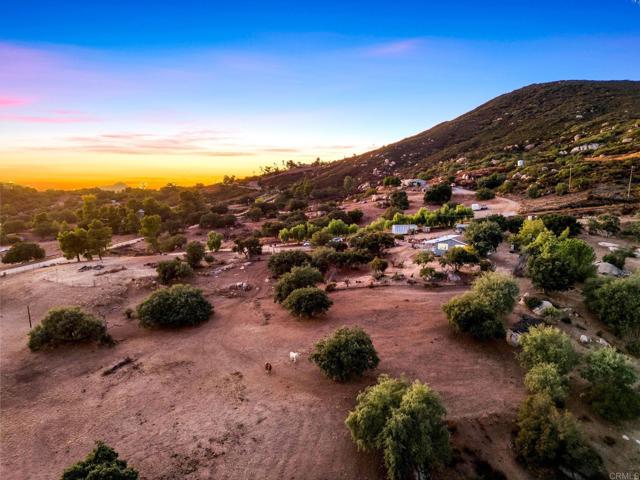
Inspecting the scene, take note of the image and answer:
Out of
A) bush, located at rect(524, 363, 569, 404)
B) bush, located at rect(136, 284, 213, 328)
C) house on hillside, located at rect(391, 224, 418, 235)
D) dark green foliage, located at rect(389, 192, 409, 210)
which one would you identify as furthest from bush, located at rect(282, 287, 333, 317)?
dark green foliage, located at rect(389, 192, 409, 210)

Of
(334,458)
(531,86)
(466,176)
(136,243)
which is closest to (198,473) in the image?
(334,458)

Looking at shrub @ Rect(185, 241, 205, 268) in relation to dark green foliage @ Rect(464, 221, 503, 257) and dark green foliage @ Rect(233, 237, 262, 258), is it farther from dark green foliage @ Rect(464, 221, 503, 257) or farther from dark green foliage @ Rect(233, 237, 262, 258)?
dark green foliage @ Rect(464, 221, 503, 257)

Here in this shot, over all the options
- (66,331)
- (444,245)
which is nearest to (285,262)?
(444,245)

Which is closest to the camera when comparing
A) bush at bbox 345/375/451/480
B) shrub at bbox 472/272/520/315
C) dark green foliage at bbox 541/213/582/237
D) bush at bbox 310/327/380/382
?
bush at bbox 345/375/451/480

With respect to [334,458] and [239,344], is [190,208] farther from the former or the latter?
[334,458]

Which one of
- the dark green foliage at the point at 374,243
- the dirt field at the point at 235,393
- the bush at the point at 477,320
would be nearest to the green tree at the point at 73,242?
the dirt field at the point at 235,393

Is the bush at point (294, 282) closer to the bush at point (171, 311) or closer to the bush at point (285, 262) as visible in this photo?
the bush at point (285, 262)
